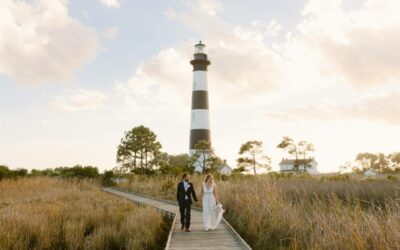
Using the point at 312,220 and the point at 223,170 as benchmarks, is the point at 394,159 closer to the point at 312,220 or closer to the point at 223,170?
the point at 223,170

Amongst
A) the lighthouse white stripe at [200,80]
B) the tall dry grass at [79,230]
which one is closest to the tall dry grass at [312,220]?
the tall dry grass at [79,230]

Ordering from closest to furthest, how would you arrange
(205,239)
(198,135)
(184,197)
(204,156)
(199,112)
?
(205,239), (184,197), (204,156), (199,112), (198,135)

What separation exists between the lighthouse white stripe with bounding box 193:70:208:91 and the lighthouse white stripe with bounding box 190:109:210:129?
234 centimetres

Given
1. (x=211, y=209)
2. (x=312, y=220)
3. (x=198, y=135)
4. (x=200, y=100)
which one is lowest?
(x=312, y=220)

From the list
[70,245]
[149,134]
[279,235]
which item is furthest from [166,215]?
[149,134]

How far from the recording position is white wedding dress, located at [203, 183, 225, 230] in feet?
38.9

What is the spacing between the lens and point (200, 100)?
128ft

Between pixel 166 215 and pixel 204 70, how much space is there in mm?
26418

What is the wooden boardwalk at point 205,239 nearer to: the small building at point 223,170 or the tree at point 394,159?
the small building at point 223,170

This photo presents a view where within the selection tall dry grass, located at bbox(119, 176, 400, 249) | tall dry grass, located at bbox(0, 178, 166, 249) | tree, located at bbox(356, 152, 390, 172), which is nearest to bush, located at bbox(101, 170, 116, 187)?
tall dry grass, located at bbox(119, 176, 400, 249)

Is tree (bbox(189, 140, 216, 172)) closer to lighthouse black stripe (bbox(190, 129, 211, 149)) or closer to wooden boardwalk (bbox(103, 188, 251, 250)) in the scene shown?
lighthouse black stripe (bbox(190, 129, 211, 149))

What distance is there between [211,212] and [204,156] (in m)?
26.2

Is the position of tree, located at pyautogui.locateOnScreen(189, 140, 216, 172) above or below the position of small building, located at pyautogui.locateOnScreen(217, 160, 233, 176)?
above

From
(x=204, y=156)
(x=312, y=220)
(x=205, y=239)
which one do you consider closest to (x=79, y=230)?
(x=205, y=239)
